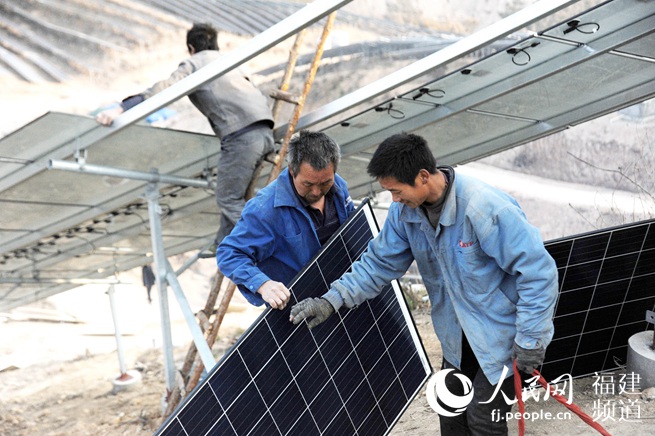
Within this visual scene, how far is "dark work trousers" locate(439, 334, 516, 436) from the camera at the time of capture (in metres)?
4.30

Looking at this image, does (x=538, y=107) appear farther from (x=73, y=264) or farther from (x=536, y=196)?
(x=536, y=196)

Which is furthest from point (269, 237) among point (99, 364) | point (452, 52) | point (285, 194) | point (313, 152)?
point (99, 364)

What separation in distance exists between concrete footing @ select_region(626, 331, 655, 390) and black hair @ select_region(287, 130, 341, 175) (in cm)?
338

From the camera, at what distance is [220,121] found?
7496 millimetres

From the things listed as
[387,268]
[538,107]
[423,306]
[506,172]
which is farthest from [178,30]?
[387,268]

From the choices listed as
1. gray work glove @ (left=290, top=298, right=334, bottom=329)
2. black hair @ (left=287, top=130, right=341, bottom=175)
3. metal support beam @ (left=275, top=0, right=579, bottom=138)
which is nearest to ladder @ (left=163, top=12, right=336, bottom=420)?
metal support beam @ (left=275, top=0, right=579, bottom=138)

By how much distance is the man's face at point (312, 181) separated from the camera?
4.64m

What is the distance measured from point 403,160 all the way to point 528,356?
1140mm

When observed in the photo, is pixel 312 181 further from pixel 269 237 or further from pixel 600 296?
pixel 600 296

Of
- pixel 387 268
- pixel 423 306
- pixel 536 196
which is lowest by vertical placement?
pixel 536 196

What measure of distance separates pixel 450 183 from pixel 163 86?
350cm

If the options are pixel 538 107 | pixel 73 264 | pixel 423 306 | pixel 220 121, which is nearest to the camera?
pixel 220 121

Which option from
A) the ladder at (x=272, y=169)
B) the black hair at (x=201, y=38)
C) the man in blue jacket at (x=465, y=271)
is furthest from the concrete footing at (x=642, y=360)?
the black hair at (x=201, y=38)

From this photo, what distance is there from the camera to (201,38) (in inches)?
290
